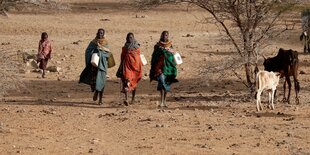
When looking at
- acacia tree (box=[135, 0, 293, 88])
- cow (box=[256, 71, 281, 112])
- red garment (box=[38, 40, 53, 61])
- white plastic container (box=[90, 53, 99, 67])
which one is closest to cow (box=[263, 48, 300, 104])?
acacia tree (box=[135, 0, 293, 88])

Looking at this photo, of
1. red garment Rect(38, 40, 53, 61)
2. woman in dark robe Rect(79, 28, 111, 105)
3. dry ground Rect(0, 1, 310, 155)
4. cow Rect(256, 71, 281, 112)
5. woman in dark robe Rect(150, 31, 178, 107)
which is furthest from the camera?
red garment Rect(38, 40, 53, 61)

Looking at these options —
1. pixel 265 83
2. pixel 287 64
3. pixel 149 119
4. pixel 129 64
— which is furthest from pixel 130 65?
pixel 287 64

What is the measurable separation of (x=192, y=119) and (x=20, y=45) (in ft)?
42.2

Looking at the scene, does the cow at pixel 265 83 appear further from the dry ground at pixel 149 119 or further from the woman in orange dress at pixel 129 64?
the woman in orange dress at pixel 129 64

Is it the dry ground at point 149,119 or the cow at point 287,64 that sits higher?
the cow at point 287,64

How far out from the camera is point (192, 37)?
2805cm

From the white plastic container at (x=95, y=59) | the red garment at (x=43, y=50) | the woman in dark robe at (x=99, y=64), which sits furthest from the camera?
the red garment at (x=43, y=50)

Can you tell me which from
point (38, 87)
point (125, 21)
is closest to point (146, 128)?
point (38, 87)

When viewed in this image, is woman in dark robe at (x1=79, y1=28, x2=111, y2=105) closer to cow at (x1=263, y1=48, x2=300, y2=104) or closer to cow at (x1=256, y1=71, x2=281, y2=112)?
cow at (x1=256, y1=71, x2=281, y2=112)

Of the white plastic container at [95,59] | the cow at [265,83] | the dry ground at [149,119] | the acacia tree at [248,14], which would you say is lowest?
the dry ground at [149,119]

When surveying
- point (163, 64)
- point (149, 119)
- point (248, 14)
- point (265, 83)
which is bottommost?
point (149, 119)

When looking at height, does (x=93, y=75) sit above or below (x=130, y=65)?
below

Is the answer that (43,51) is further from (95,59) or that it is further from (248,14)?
(248,14)

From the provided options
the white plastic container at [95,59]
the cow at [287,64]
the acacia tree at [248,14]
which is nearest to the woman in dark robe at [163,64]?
the acacia tree at [248,14]
